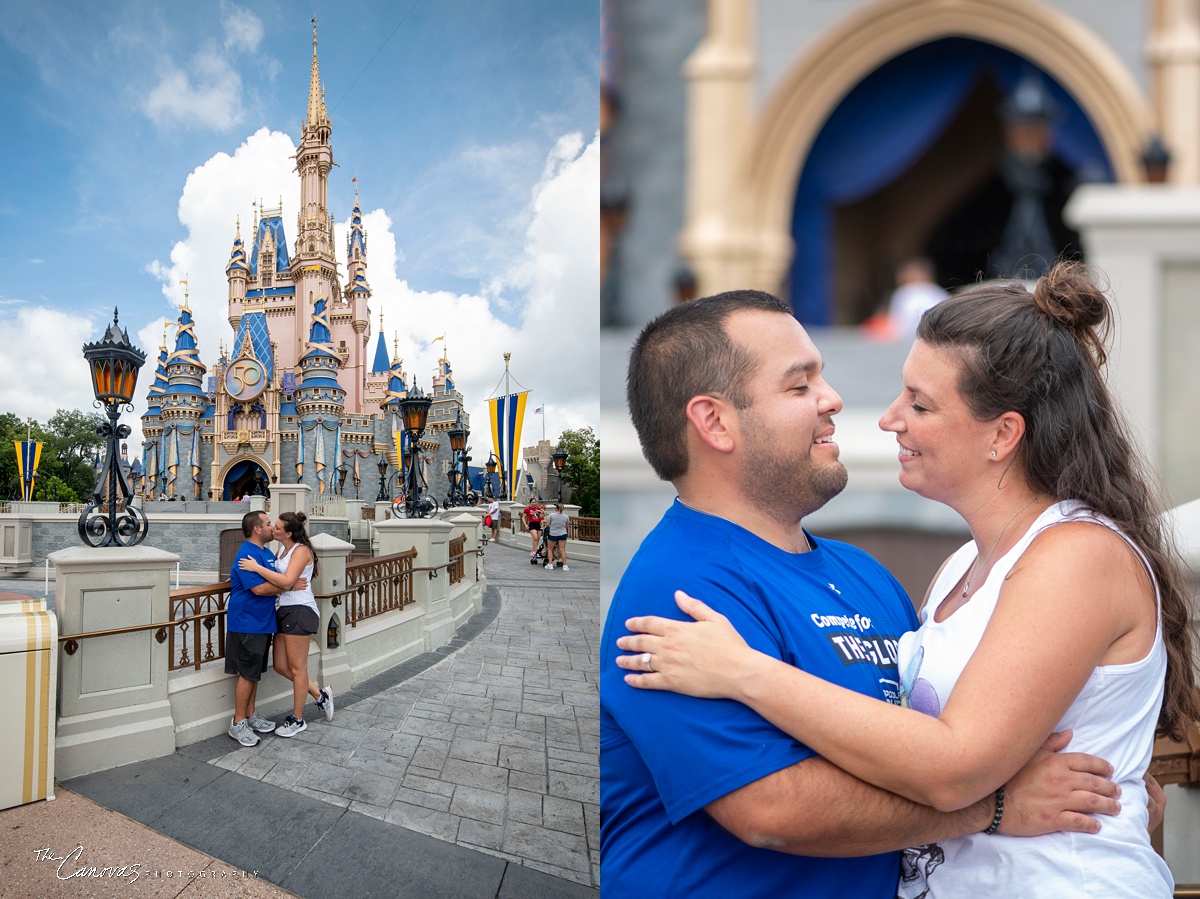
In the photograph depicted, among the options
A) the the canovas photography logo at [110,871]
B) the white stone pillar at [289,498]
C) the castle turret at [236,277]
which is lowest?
the the canovas photography logo at [110,871]

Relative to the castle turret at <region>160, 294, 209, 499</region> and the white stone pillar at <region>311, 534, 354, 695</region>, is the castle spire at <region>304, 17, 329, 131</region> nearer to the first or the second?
the castle turret at <region>160, 294, 209, 499</region>

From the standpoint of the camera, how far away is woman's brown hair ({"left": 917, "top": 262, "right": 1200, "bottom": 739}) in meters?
1.10

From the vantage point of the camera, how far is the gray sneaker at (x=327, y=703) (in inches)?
72.3

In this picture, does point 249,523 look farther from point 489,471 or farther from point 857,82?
point 857,82

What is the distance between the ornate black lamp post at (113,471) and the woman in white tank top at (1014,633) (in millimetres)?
1435

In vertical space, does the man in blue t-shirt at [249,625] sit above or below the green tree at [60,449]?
below

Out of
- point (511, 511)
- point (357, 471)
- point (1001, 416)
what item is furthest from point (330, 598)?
point (1001, 416)

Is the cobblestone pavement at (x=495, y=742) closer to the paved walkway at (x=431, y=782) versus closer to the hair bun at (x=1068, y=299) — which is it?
the paved walkway at (x=431, y=782)

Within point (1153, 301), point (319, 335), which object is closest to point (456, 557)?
point (319, 335)

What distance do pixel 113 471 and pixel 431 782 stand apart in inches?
43.8

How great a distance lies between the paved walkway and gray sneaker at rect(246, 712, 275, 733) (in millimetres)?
25

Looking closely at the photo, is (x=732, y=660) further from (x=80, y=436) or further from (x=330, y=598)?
(x=80, y=436)

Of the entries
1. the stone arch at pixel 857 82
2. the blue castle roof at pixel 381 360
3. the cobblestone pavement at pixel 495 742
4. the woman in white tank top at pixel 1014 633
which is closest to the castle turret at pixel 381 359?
the blue castle roof at pixel 381 360

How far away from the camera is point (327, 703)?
6.03ft
